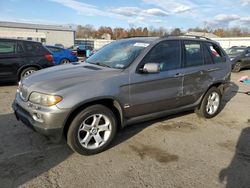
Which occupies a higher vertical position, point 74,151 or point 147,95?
point 147,95

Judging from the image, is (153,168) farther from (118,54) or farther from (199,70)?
(199,70)

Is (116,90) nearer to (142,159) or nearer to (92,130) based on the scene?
(92,130)

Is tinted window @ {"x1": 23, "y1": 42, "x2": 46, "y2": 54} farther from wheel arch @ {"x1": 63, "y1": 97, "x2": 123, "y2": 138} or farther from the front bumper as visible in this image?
wheel arch @ {"x1": 63, "y1": 97, "x2": 123, "y2": 138}

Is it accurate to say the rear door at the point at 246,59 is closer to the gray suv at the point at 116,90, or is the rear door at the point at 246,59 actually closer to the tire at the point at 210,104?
the tire at the point at 210,104

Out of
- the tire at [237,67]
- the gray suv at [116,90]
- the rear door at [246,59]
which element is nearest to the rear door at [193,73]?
the gray suv at [116,90]

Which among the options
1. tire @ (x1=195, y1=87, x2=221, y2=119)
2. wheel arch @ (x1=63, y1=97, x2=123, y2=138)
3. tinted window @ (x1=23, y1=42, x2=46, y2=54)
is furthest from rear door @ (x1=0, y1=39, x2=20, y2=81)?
tire @ (x1=195, y1=87, x2=221, y2=119)

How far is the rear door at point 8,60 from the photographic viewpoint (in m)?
8.23

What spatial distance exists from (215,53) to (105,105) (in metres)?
3.17

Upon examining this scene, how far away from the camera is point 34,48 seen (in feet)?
29.4

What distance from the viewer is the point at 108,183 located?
316cm

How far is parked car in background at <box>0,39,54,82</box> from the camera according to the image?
829cm

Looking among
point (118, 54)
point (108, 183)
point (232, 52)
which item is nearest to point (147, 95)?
point (118, 54)

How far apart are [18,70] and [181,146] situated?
639cm

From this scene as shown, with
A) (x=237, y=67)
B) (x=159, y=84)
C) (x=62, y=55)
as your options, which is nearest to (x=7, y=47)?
(x=62, y=55)
